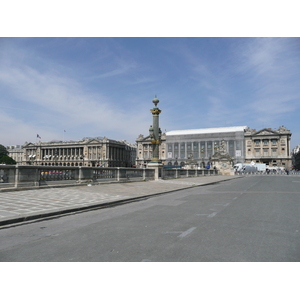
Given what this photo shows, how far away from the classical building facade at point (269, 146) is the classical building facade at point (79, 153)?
6464cm

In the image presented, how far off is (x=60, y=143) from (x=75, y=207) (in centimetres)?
15179

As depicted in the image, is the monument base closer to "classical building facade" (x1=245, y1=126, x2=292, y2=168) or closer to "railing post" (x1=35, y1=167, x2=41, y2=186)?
"railing post" (x1=35, y1=167, x2=41, y2=186)

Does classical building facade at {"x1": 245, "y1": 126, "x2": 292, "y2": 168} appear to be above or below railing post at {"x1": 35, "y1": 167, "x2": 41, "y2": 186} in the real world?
above

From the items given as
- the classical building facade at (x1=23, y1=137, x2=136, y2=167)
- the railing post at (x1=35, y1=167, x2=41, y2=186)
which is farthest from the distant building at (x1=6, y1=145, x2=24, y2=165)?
the railing post at (x1=35, y1=167, x2=41, y2=186)

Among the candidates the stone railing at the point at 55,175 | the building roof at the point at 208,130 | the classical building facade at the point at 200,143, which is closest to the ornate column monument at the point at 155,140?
the stone railing at the point at 55,175

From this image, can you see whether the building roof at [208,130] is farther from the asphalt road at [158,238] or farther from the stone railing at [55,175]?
the asphalt road at [158,238]

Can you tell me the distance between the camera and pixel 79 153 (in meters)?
152

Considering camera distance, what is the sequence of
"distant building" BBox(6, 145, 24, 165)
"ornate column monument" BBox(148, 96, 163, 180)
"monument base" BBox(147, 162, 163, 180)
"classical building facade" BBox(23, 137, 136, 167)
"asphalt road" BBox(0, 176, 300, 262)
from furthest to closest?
"distant building" BBox(6, 145, 24, 165)
"classical building facade" BBox(23, 137, 136, 167)
"ornate column monument" BBox(148, 96, 163, 180)
"monument base" BBox(147, 162, 163, 180)
"asphalt road" BBox(0, 176, 300, 262)

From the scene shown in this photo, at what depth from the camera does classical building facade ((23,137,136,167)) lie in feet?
477

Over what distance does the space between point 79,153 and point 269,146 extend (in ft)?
299

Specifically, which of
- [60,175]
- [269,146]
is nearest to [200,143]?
[269,146]

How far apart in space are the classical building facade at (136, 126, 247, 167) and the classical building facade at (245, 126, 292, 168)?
6732 millimetres

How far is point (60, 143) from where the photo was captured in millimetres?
154500

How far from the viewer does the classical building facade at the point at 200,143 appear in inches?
4663
